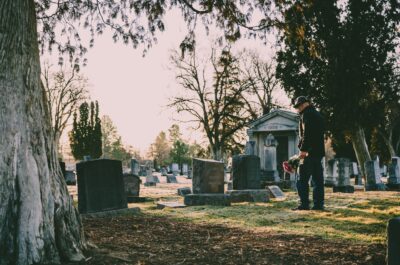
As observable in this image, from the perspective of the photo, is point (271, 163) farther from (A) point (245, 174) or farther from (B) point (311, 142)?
(B) point (311, 142)

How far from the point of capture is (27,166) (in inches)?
125

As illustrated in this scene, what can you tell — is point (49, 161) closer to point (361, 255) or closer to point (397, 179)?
Result: point (361, 255)

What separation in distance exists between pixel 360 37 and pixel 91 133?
42432 millimetres

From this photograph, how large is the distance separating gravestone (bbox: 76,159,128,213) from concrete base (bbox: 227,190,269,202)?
314 cm

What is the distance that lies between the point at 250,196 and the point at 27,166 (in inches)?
270

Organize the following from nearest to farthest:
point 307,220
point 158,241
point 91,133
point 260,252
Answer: point 260,252 → point 158,241 → point 307,220 → point 91,133

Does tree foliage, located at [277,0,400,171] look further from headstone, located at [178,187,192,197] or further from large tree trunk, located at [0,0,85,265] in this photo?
large tree trunk, located at [0,0,85,265]

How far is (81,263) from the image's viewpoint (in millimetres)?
3150

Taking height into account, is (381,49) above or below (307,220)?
above

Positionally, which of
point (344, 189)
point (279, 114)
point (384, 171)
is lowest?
point (344, 189)

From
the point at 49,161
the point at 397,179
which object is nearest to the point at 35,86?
the point at 49,161

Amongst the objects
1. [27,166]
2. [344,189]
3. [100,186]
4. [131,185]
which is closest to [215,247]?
[27,166]

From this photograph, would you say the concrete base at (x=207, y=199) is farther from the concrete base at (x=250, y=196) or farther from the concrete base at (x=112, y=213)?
the concrete base at (x=112, y=213)

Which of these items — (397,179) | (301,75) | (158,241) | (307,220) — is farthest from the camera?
(301,75)
